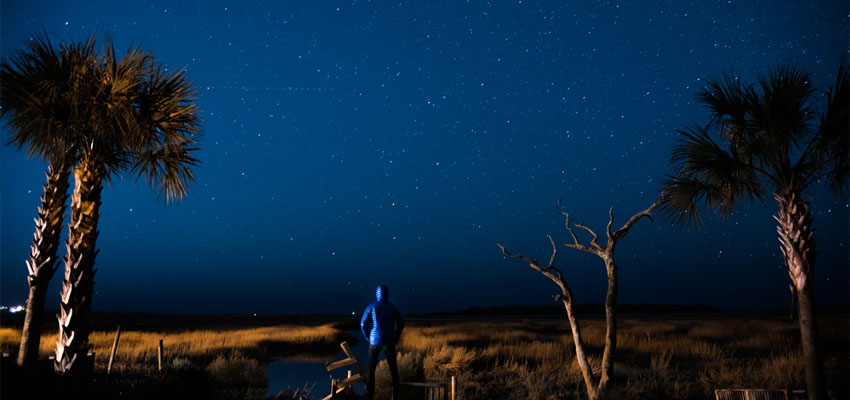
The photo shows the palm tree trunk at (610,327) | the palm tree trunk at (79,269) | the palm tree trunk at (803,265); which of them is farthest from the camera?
the palm tree trunk at (610,327)

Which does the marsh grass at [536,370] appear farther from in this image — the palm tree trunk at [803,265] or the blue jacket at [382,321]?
the blue jacket at [382,321]

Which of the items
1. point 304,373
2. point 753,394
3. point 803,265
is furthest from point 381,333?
point 304,373

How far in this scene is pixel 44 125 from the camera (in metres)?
9.50

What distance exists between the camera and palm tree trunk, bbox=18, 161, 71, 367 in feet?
31.2

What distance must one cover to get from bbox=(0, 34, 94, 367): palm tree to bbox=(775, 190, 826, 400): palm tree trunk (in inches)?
514

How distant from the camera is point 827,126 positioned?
9359mm

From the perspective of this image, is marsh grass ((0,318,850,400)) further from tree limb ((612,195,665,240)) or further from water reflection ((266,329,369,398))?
tree limb ((612,195,665,240))

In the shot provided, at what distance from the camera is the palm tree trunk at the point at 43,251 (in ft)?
31.2

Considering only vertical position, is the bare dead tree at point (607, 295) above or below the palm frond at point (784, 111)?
below

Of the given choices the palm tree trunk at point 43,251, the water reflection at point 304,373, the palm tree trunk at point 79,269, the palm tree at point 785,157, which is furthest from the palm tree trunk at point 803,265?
the palm tree trunk at point 43,251

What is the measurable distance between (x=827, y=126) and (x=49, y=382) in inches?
547

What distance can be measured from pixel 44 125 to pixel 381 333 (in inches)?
285

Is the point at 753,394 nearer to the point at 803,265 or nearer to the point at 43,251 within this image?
the point at 803,265

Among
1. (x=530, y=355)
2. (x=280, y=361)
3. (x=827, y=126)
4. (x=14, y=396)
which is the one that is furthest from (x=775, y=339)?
(x=14, y=396)
